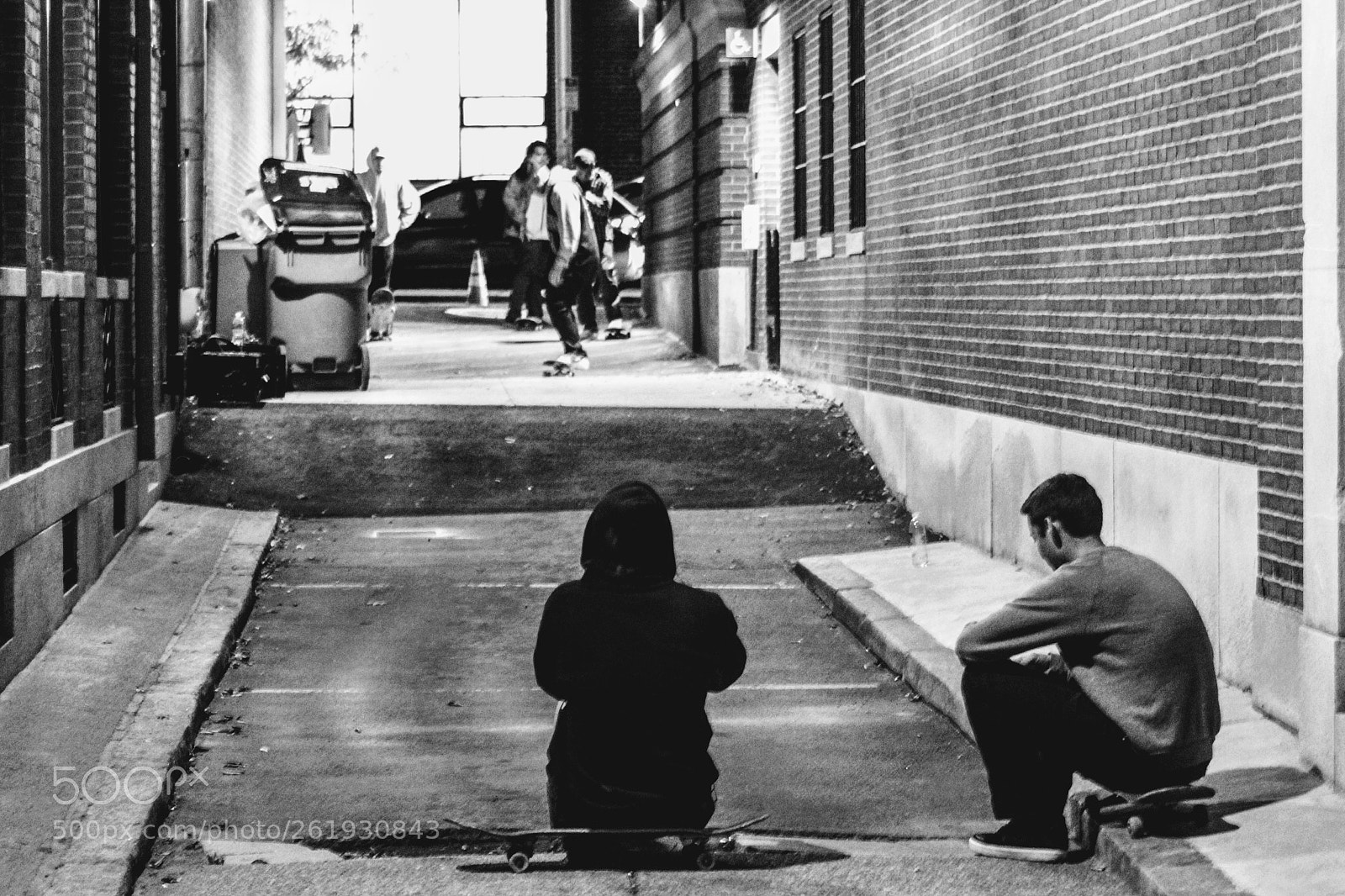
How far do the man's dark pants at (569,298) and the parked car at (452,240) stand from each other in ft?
40.8

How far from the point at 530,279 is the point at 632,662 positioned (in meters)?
19.0

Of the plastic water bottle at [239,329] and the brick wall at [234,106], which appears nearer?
the plastic water bottle at [239,329]

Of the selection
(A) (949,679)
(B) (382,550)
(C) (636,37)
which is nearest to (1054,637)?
(A) (949,679)

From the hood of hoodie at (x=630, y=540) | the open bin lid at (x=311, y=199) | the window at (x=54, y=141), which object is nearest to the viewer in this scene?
A: the hood of hoodie at (x=630, y=540)

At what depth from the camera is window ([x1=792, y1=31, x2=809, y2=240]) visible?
18766 millimetres

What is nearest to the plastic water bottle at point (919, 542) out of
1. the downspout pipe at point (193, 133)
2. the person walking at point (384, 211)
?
the downspout pipe at point (193, 133)

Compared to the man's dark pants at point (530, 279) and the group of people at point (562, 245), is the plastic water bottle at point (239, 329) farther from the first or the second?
the man's dark pants at point (530, 279)

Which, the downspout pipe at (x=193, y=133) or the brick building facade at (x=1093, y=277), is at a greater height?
the downspout pipe at (x=193, y=133)

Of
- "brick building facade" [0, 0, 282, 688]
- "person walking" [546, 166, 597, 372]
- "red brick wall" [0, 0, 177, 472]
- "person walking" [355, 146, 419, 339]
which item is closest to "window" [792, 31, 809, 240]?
"person walking" [546, 166, 597, 372]

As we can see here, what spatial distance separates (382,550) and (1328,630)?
22.8 ft

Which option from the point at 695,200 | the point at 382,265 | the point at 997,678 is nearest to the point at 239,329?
the point at 382,265

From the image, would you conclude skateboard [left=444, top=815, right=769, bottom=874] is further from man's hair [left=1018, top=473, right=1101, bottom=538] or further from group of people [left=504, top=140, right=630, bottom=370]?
group of people [left=504, top=140, right=630, bottom=370]

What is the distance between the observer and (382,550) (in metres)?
12.7

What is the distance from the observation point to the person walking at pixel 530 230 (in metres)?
21.7
